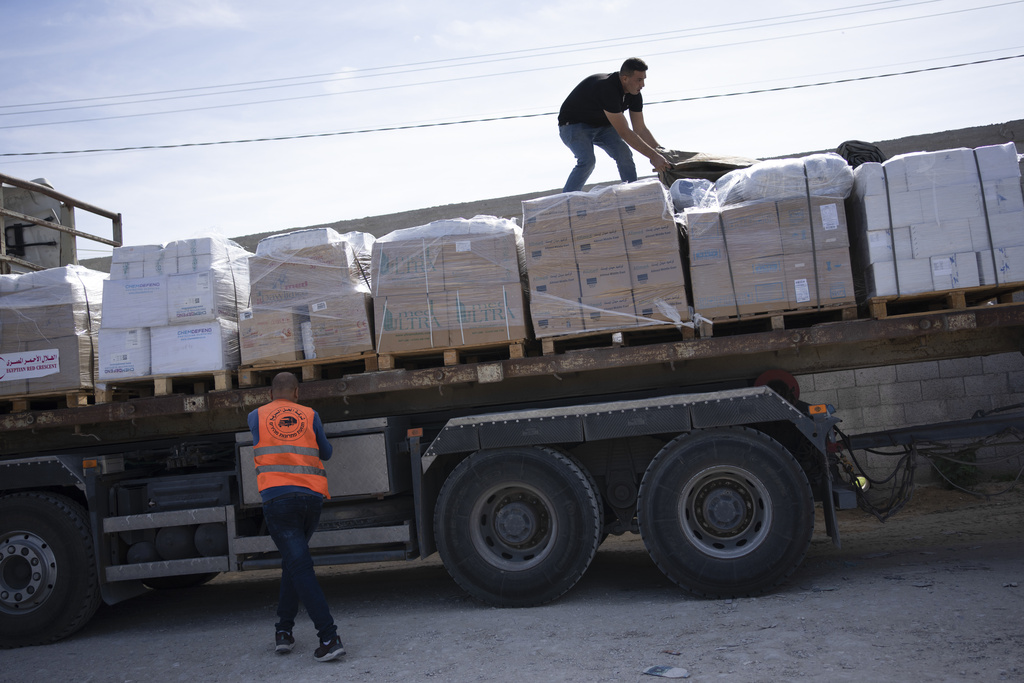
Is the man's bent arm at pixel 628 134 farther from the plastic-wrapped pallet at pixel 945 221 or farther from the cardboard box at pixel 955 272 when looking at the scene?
the cardboard box at pixel 955 272

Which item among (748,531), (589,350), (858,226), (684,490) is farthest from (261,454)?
(858,226)

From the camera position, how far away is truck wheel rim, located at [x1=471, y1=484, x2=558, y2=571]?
546 cm

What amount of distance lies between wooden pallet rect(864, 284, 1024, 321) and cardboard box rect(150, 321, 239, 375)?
4527mm

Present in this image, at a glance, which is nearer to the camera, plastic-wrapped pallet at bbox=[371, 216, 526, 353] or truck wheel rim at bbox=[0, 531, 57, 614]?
plastic-wrapped pallet at bbox=[371, 216, 526, 353]

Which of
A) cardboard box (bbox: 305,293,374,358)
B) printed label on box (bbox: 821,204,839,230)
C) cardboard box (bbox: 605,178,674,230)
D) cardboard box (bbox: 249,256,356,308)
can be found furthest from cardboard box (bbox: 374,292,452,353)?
printed label on box (bbox: 821,204,839,230)

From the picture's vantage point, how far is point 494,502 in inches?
219

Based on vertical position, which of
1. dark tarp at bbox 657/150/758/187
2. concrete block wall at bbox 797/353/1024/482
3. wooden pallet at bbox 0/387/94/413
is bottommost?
concrete block wall at bbox 797/353/1024/482

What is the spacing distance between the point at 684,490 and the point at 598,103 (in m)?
3.45

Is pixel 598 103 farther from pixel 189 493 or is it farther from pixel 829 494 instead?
pixel 189 493

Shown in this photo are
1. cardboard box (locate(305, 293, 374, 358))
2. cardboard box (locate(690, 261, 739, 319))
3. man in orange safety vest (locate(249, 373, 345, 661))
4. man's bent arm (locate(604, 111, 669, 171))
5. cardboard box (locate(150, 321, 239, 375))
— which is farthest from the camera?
man's bent arm (locate(604, 111, 669, 171))

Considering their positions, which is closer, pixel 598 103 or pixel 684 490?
pixel 684 490

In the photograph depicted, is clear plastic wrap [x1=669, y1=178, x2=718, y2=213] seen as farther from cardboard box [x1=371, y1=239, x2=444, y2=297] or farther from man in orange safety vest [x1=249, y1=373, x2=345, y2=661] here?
man in orange safety vest [x1=249, y1=373, x2=345, y2=661]

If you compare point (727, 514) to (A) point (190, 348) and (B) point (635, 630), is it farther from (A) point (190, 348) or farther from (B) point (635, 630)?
(A) point (190, 348)

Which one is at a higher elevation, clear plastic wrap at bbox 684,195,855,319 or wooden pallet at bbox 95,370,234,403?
clear plastic wrap at bbox 684,195,855,319
